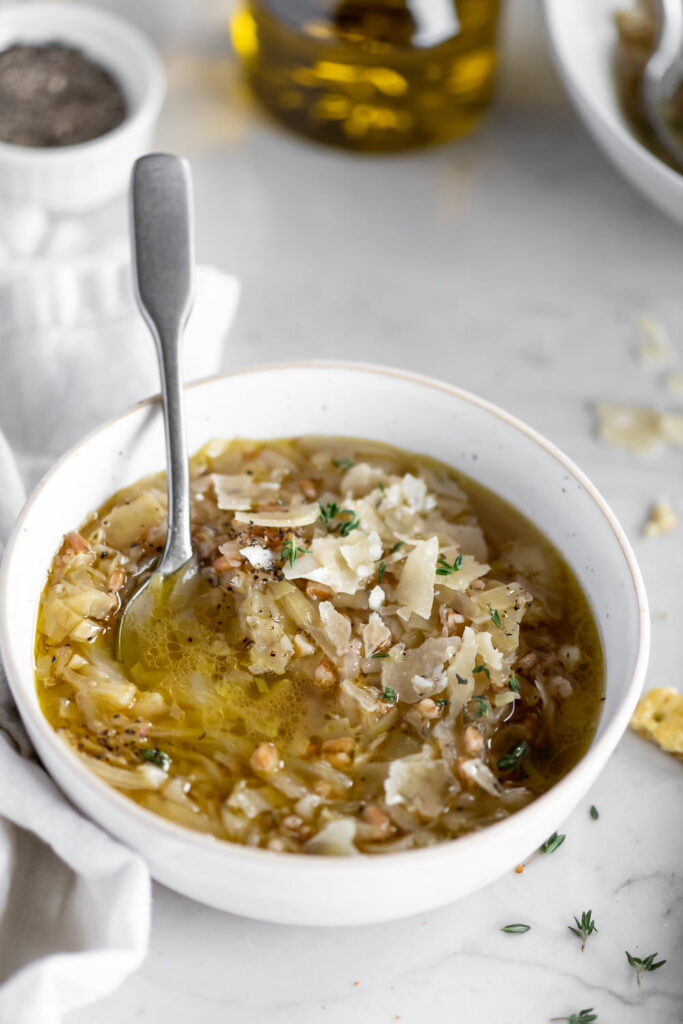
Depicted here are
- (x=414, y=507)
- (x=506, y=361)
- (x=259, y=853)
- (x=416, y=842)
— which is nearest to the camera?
(x=259, y=853)

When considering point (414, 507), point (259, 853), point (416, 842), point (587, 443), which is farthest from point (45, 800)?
point (587, 443)

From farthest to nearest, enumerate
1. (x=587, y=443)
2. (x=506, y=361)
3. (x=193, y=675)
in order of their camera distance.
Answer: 1. (x=506, y=361)
2. (x=587, y=443)
3. (x=193, y=675)

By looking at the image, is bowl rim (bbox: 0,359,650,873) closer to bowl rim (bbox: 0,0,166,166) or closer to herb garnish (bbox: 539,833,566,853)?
herb garnish (bbox: 539,833,566,853)

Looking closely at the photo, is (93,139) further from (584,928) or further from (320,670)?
(584,928)

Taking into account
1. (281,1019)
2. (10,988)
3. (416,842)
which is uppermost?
(416,842)

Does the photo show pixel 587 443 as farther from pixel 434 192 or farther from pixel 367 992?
pixel 367 992

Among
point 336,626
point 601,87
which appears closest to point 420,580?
point 336,626

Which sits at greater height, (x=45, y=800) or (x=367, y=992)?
(x=45, y=800)
